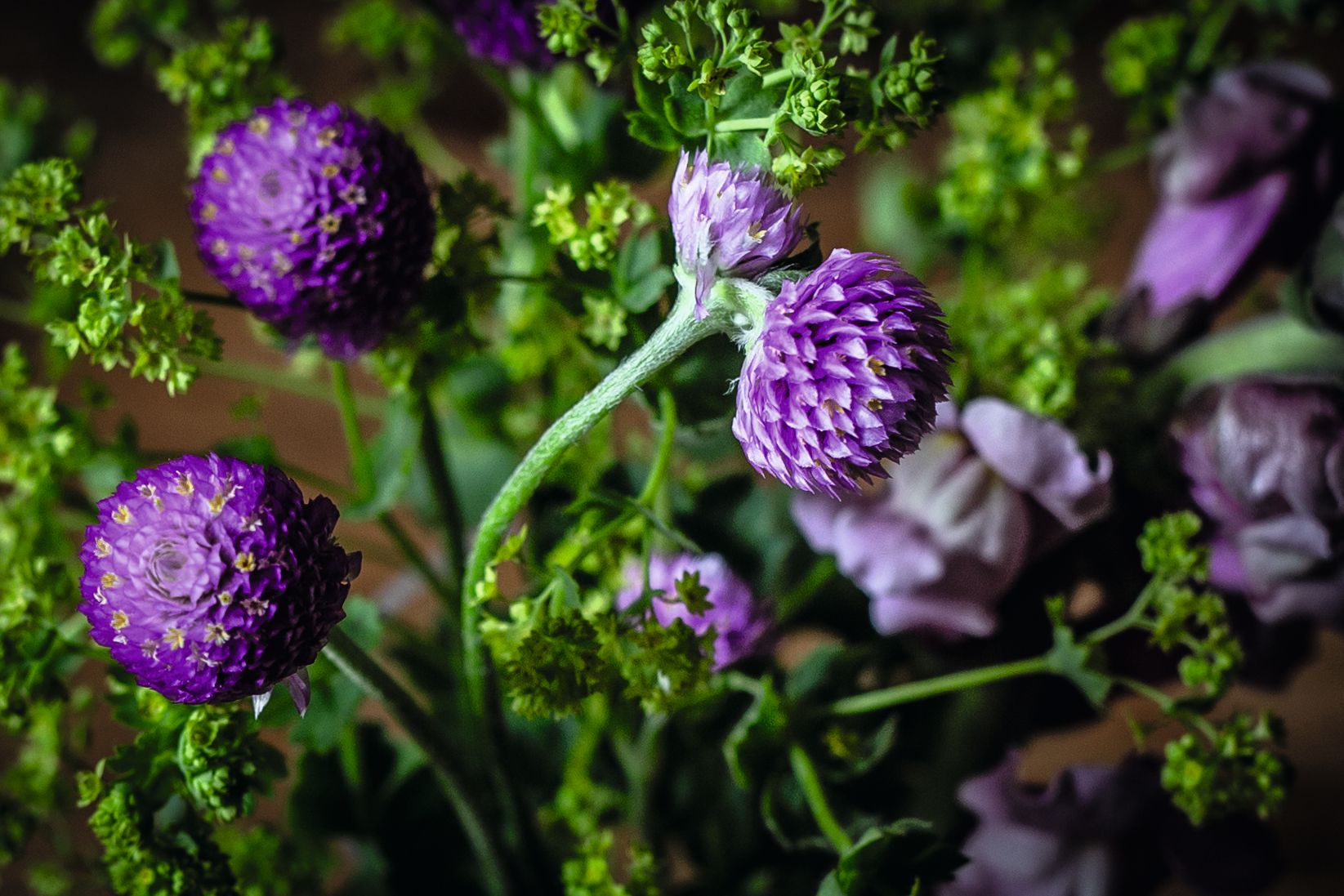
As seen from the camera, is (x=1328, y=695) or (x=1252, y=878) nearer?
(x=1252, y=878)

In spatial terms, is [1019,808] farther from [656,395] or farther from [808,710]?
[656,395]

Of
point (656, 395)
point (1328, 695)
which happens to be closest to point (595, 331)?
point (656, 395)

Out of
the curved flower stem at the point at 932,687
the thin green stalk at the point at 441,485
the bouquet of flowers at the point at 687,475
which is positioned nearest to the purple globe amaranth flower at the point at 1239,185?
the bouquet of flowers at the point at 687,475

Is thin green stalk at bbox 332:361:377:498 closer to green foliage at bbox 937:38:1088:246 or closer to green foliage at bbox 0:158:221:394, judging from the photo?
green foliage at bbox 0:158:221:394

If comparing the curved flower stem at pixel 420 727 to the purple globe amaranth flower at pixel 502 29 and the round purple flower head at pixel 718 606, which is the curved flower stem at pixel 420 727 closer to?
the round purple flower head at pixel 718 606

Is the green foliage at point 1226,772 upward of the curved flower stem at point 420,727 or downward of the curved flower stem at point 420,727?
downward

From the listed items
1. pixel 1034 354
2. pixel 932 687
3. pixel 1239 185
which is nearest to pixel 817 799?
pixel 932 687

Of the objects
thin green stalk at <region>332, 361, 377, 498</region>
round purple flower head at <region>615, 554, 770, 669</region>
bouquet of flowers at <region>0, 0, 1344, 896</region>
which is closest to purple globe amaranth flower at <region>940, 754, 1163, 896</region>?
bouquet of flowers at <region>0, 0, 1344, 896</region>
